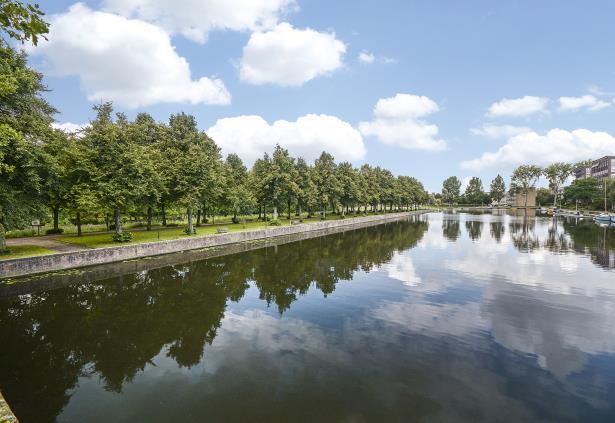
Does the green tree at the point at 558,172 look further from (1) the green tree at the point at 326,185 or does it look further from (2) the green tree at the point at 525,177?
(1) the green tree at the point at 326,185

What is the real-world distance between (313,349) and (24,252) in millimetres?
29630

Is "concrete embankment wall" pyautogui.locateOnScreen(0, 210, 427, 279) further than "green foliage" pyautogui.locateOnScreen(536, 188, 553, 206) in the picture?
No

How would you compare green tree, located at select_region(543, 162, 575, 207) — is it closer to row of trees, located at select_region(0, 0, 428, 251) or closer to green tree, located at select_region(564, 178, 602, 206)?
green tree, located at select_region(564, 178, 602, 206)

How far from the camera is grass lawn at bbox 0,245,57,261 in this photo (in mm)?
25681

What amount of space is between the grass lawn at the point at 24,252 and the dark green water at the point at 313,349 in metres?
9.00

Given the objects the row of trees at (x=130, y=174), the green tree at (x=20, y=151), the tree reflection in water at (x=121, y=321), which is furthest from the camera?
the row of trees at (x=130, y=174)

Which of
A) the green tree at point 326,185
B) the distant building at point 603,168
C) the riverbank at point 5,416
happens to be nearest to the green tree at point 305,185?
the green tree at point 326,185

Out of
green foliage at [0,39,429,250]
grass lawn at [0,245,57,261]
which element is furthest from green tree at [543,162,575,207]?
grass lawn at [0,245,57,261]

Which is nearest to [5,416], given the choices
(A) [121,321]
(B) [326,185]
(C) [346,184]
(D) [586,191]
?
(A) [121,321]

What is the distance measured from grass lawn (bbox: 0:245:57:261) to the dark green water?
900 cm

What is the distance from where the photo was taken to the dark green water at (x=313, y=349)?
30.1ft

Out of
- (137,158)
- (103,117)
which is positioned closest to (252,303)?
(137,158)

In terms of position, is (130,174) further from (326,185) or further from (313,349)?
(326,185)

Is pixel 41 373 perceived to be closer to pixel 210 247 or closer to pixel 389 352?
pixel 389 352
